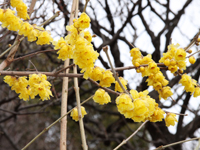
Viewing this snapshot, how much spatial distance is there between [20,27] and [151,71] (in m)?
1.03

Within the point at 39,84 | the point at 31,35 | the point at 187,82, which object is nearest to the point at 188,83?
the point at 187,82

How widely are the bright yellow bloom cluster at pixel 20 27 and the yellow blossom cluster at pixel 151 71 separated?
29.9 inches

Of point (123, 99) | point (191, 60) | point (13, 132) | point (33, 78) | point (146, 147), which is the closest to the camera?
point (123, 99)

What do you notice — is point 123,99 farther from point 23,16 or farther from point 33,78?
point 23,16

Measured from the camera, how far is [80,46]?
49.2 inches

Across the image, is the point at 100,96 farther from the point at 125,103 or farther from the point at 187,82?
the point at 187,82

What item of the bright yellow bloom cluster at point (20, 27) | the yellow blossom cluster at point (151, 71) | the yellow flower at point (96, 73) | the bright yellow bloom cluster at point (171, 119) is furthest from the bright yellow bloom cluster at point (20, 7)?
the bright yellow bloom cluster at point (171, 119)

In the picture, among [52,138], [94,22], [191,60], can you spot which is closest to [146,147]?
[52,138]

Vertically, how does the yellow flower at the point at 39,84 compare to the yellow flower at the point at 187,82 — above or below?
above

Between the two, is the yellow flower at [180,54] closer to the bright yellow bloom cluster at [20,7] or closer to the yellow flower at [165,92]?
the yellow flower at [165,92]

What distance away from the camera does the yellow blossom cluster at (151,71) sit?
1.51 metres

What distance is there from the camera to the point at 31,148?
8625mm

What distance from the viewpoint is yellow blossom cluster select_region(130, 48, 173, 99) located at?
4.97 ft

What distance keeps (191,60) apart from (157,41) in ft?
10.4
